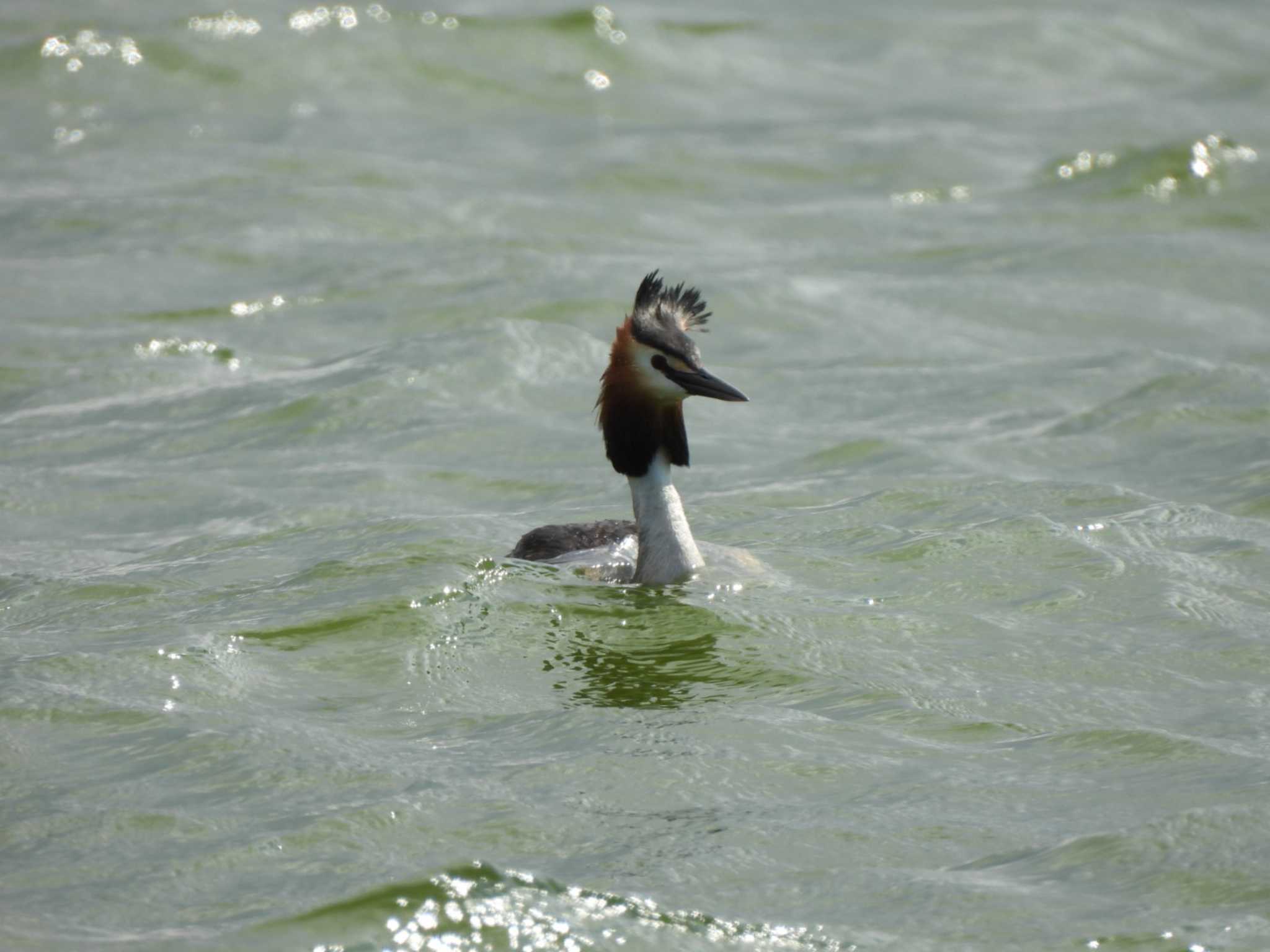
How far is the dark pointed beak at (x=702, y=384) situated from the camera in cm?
837

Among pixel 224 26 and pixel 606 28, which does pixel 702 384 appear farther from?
pixel 606 28

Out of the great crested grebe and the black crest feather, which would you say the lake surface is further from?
the black crest feather

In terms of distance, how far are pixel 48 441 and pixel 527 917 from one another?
7087 millimetres

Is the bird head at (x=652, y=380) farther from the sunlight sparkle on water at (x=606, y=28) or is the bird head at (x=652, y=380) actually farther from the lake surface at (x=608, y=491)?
the sunlight sparkle on water at (x=606, y=28)

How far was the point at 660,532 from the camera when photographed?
878 centimetres

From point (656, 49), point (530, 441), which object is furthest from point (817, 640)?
point (656, 49)

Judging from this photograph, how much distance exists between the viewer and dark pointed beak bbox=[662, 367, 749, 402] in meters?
8.37

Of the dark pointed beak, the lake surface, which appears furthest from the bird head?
the lake surface

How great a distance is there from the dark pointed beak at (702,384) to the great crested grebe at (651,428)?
1 centimetres

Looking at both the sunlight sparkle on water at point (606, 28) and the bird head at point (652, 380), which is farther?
the sunlight sparkle on water at point (606, 28)

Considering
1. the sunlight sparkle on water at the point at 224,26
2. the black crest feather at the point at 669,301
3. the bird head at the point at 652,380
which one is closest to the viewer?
the bird head at the point at 652,380

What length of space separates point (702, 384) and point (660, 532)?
2.64ft

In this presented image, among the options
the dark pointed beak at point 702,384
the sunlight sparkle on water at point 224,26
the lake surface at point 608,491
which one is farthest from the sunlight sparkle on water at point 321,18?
the dark pointed beak at point 702,384

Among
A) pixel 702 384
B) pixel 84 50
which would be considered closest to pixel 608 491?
pixel 702 384
